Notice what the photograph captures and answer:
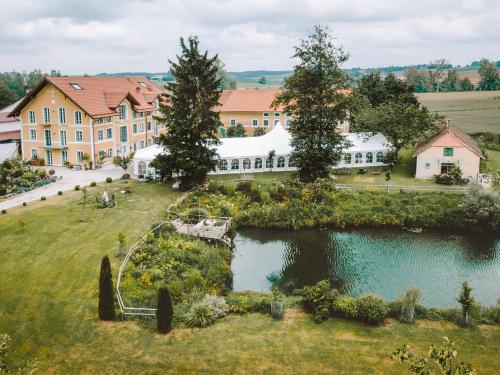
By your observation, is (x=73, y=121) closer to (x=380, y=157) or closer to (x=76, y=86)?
(x=76, y=86)

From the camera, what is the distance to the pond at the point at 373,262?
71.9 ft

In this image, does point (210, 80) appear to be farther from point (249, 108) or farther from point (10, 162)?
point (249, 108)

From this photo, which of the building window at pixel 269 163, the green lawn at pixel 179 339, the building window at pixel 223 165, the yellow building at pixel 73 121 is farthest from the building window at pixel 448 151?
the yellow building at pixel 73 121

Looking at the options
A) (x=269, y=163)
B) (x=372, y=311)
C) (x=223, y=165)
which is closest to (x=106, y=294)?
(x=372, y=311)

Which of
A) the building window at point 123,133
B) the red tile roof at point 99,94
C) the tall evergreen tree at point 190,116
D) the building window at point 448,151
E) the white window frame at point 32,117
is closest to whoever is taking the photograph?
the tall evergreen tree at point 190,116

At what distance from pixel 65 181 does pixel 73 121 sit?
7.64 metres

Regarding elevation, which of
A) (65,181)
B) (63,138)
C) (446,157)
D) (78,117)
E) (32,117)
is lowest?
(65,181)

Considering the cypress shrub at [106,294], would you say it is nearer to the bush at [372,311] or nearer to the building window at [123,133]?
the bush at [372,311]

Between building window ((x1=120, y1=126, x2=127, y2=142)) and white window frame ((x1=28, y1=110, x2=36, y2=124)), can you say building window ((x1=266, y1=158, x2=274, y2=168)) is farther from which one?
white window frame ((x1=28, y1=110, x2=36, y2=124))

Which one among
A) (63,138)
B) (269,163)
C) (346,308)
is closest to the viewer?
(346,308)

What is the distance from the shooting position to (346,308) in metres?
17.7

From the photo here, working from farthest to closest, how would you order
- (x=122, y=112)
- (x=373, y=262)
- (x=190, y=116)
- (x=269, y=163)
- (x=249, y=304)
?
(x=122, y=112)
(x=269, y=163)
(x=190, y=116)
(x=373, y=262)
(x=249, y=304)

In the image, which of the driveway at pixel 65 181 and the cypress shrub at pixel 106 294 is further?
the driveway at pixel 65 181

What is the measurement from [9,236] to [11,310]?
880 cm
